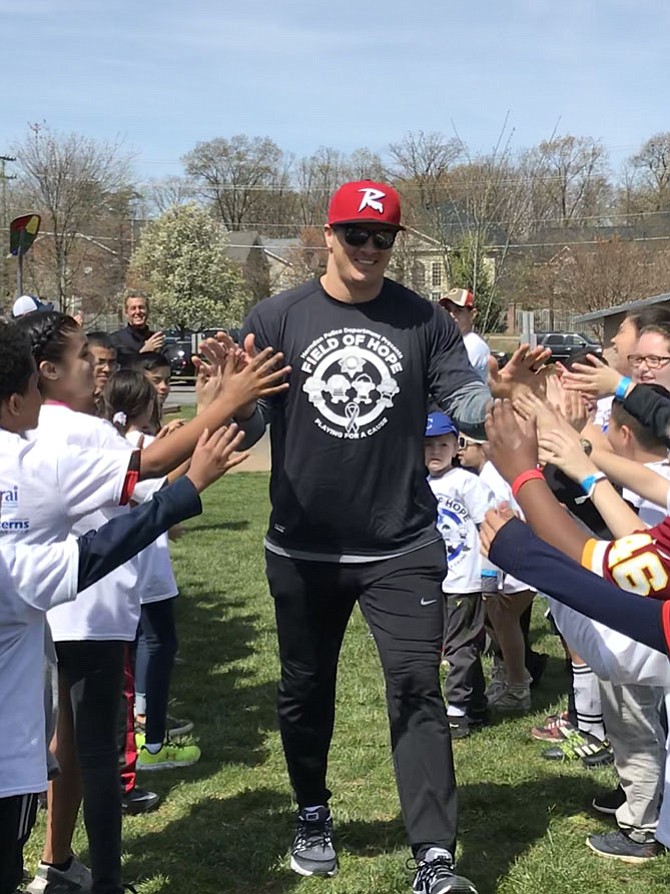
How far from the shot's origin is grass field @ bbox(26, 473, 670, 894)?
384 cm

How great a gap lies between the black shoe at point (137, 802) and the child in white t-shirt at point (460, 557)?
177 centimetres

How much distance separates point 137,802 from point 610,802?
2039 mm

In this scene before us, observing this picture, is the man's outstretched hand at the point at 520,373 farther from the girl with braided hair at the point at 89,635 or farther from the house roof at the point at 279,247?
the house roof at the point at 279,247

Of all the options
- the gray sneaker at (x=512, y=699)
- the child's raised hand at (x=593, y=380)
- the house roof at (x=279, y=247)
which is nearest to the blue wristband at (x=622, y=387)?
the child's raised hand at (x=593, y=380)

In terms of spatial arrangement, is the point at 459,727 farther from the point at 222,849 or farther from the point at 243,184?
the point at 243,184

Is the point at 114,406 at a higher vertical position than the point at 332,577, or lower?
higher

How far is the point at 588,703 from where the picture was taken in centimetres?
504

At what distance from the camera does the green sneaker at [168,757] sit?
502cm

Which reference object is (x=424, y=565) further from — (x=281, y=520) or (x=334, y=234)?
(x=334, y=234)

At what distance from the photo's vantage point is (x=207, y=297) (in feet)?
177

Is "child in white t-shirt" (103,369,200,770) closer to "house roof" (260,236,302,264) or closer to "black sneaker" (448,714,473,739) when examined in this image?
"black sneaker" (448,714,473,739)

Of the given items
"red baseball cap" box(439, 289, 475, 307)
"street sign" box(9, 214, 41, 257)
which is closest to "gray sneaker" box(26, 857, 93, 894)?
"red baseball cap" box(439, 289, 475, 307)

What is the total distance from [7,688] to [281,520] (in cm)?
139

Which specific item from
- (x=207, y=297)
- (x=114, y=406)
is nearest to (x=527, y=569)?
(x=114, y=406)
